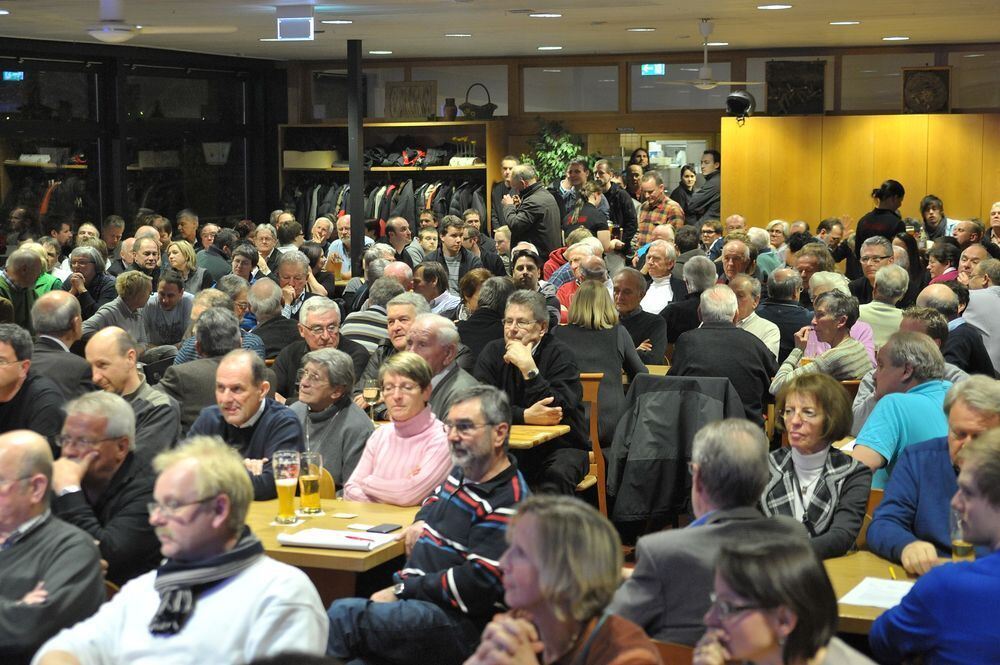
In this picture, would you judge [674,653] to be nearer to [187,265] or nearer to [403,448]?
[403,448]

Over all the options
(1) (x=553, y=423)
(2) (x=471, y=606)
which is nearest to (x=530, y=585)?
(2) (x=471, y=606)

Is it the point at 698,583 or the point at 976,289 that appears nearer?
the point at 698,583

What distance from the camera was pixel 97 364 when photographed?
17.9ft

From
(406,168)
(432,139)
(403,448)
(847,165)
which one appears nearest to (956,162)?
(847,165)

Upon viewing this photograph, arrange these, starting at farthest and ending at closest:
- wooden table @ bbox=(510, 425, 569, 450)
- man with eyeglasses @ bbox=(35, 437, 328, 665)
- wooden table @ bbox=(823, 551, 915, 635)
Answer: wooden table @ bbox=(510, 425, 569, 450)
wooden table @ bbox=(823, 551, 915, 635)
man with eyeglasses @ bbox=(35, 437, 328, 665)

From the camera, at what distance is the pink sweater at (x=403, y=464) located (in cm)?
487

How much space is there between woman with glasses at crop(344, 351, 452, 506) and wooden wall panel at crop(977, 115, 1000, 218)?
428 inches

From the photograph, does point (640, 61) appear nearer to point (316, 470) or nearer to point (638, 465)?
point (638, 465)

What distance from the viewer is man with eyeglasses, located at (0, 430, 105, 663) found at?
10.9ft

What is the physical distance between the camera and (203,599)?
10.4 feet

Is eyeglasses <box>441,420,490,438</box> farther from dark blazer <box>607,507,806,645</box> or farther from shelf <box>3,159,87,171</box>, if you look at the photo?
shelf <box>3,159,87,171</box>

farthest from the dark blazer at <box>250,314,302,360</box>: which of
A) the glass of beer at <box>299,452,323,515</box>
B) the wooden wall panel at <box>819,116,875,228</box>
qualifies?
the wooden wall panel at <box>819,116,875,228</box>

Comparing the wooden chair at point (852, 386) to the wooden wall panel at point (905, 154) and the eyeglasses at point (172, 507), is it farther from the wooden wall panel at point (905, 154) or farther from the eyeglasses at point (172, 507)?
the wooden wall panel at point (905, 154)

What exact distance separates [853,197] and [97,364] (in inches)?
441
